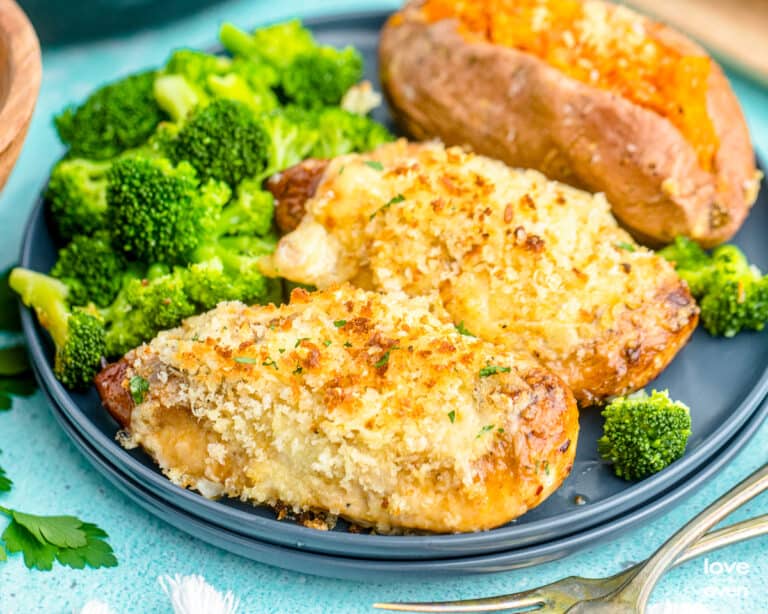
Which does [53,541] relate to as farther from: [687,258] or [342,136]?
[687,258]

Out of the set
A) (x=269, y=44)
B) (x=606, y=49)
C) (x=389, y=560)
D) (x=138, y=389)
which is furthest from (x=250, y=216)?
(x=606, y=49)

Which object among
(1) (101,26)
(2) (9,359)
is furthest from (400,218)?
(1) (101,26)

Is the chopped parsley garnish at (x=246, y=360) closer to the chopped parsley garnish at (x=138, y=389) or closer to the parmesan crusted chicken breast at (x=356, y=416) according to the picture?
the parmesan crusted chicken breast at (x=356, y=416)

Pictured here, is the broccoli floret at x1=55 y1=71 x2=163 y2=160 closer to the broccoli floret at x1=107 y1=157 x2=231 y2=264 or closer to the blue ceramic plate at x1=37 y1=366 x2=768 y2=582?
the broccoli floret at x1=107 y1=157 x2=231 y2=264

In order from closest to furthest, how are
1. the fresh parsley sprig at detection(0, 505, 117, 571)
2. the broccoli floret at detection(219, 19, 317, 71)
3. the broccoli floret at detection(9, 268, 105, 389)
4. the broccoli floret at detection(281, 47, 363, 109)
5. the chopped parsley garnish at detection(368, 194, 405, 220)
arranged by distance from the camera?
the fresh parsley sprig at detection(0, 505, 117, 571) → the broccoli floret at detection(9, 268, 105, 389) → the chopped parsley garnish at detection(368, 194, 405, 220) → the broccoli floret at detection(281, 47, 363, 109) → the broccoli floret at detection(219, 19, 317, 71)

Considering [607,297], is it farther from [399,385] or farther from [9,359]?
[9,359]

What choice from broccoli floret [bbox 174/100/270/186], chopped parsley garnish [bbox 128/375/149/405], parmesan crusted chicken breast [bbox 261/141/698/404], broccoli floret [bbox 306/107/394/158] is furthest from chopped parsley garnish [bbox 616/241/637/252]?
chopped parsley garnish [bbox 128/375/149/405]
